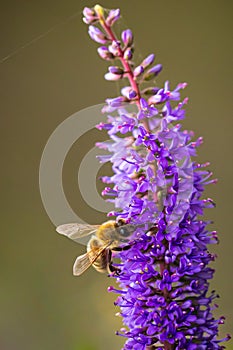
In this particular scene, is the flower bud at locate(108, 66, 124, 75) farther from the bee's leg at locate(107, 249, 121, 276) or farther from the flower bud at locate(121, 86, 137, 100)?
the bee's leg at locate(107, 249, 121, 276)

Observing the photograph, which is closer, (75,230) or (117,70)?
(117,70)

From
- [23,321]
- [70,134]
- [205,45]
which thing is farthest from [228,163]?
[23,321]

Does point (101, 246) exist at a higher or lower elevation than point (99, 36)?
lower

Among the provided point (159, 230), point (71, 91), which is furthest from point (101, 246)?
point (71, 91)

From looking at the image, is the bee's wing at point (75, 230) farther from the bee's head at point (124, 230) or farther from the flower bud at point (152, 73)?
the flower bud at point (152, 73)

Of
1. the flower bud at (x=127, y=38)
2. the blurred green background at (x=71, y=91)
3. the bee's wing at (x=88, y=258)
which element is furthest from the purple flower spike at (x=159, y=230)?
the blurred green background at (x=71, y=91)

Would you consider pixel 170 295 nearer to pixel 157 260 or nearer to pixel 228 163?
pixel 157 260

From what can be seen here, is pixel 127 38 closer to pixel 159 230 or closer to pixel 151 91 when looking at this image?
pixel 151 91
